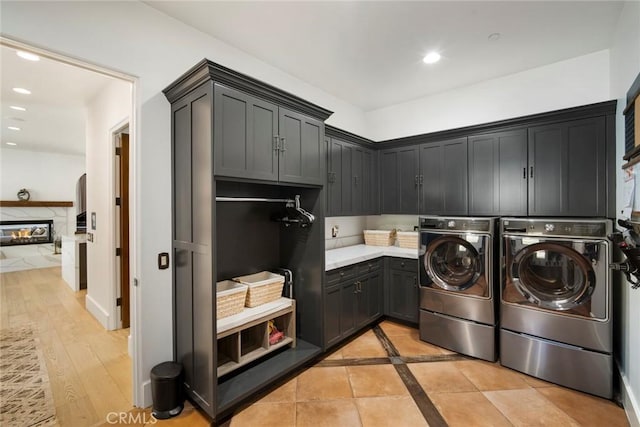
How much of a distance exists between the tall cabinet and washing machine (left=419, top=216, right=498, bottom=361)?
1213 millimetres

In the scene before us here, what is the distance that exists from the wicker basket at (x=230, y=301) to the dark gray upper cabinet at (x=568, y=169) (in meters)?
2.95

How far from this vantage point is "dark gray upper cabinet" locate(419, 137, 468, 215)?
331cm

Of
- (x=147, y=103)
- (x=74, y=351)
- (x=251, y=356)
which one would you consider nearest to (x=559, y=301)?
(x=251, y=356)

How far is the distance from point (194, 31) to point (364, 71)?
1732 millimetres

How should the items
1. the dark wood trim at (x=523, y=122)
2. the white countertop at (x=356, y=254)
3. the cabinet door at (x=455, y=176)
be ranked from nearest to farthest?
the dark wood trim at (x=523, y=122)
the white countertop at (x=356, y=254)
the cabinet door at (x=455, y=176)

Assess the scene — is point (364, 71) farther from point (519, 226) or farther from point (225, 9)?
point (519, 226)

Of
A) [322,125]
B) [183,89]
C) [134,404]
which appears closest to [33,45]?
[183,89]

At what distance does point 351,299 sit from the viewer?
3.05m

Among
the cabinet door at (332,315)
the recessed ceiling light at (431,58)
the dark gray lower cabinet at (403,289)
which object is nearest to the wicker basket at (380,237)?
the dark gray lower cabinet at (403,289)

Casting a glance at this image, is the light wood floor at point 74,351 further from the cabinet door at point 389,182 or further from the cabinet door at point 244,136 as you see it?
the cabinet door at point 389,182

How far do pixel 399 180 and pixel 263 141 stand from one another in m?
2.24

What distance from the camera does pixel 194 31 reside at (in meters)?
2.36

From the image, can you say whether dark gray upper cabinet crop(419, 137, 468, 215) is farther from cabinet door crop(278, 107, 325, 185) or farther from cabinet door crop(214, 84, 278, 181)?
cabinet door crop(214, 84, 278, 181)

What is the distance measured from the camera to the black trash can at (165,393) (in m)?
1.93
